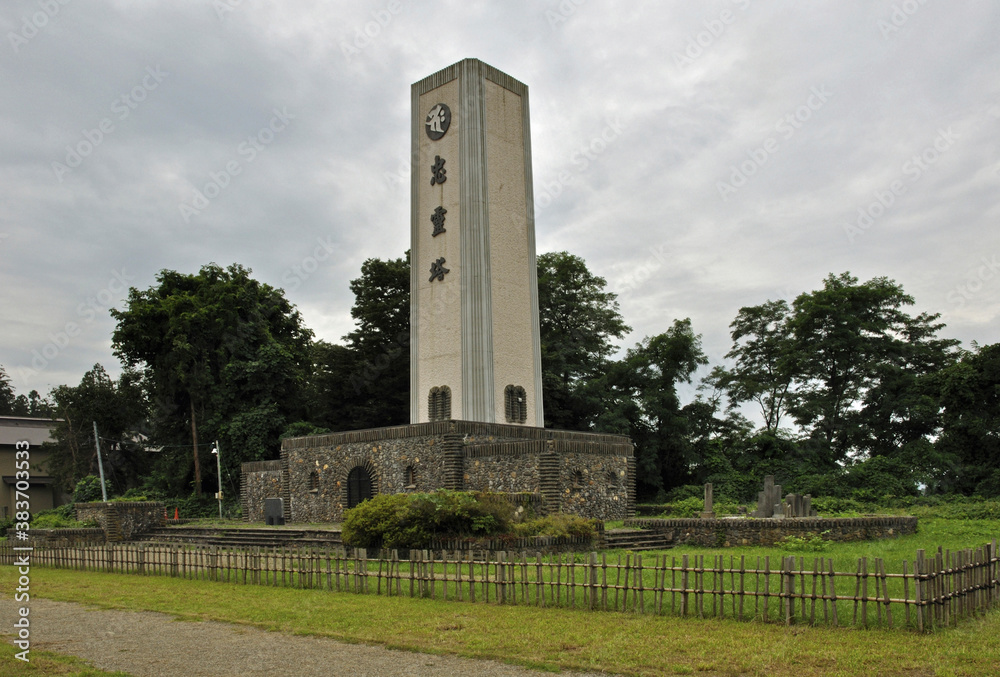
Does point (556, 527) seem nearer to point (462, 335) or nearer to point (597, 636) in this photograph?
point (597, 636)

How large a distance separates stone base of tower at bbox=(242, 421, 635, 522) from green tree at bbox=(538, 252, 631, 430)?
506 inches

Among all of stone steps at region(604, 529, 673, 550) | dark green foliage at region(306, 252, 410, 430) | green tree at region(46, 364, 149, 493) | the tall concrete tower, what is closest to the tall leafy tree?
dark green foliage at region(306, 252, 410, 430)

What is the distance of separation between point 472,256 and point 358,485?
26.1 feet

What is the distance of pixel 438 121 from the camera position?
29391 millimetres

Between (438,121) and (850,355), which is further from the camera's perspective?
(850,355)

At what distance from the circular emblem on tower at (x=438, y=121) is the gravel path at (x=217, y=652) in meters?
20.4

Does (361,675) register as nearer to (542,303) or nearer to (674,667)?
(674,667)

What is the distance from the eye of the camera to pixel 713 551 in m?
19.0

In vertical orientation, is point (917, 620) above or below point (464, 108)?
below

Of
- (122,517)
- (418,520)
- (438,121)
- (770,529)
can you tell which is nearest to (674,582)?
(418,520)

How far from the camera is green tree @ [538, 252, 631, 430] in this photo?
40719 millimetres

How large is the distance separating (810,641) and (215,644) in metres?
6.56

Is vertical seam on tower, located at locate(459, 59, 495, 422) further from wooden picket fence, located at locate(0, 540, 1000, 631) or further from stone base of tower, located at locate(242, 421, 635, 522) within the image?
wooden picket fence, located at locate(0, 540, 1000, 631)

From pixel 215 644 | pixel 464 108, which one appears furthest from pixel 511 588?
pixel 464 108
